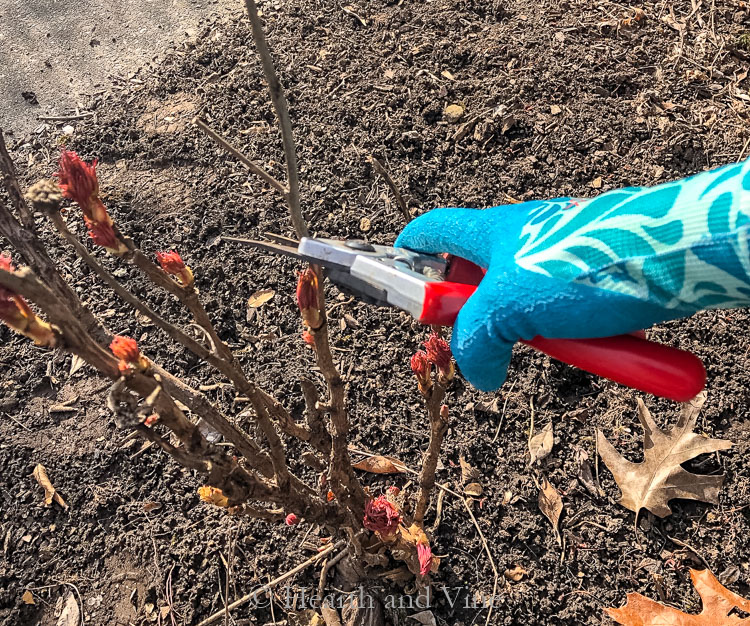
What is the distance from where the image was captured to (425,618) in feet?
5.53

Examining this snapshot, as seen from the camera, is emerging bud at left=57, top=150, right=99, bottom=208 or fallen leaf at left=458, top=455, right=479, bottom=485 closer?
emerging bud at left=57, top=150, right=99, bottom=208

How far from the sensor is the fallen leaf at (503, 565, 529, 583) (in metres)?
1.72

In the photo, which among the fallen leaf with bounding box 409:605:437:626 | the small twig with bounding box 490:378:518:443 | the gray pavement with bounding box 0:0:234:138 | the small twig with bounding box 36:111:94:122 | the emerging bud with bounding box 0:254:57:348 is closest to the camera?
the emerging bud with bounding box 0:254:57:348

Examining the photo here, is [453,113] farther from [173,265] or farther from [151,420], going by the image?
[151,420]

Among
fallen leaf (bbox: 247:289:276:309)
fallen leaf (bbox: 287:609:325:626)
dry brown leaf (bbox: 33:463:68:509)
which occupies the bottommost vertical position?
fallen leaf (bbox: 287:609:325:626)

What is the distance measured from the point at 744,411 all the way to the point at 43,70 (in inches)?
139

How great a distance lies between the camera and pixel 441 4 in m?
2.81

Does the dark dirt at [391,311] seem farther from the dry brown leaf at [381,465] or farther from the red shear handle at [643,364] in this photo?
the red shear handle at [643,364]

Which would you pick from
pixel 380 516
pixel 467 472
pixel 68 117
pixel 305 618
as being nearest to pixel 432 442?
pixel 380 516

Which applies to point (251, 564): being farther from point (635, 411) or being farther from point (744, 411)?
point (744, 411)

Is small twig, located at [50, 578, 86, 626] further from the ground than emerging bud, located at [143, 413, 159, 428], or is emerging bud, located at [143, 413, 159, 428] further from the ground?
emerging bud, located at [143, 413, 159, 428]

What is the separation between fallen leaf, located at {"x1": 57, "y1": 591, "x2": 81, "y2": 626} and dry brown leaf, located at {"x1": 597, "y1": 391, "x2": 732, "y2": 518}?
167 cm

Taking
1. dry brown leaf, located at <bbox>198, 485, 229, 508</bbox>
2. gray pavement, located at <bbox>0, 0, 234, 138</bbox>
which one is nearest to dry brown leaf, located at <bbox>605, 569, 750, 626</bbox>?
dry brown leaf, located at <bbox>198, 485, 229, 508</bbox>

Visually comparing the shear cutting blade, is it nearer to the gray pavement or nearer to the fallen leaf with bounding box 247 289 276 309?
the fallen leaf with bounding box 247 289 276 309
